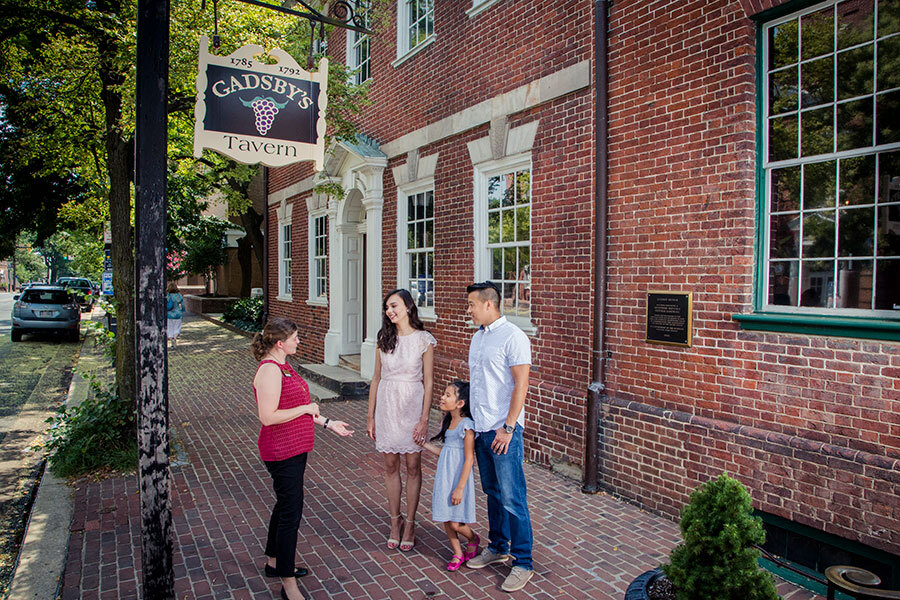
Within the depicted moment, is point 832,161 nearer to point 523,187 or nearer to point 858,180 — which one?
point 858,180

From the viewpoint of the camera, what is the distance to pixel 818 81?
4.25 m

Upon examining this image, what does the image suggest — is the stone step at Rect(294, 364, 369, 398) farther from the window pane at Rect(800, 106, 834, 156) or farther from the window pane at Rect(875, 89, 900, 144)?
the window pane at Rect(875, 89, 900, 144)

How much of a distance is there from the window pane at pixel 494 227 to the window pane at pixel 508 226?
0.12 meters

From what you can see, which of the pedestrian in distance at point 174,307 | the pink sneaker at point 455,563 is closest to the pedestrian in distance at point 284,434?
the pink sneaker at point 455,563

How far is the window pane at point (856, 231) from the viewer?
13.1 ft

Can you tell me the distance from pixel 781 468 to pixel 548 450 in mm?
2473

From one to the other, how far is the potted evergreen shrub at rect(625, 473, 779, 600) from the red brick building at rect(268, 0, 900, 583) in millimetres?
1605

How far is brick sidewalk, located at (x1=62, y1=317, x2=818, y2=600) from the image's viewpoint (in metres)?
3.93

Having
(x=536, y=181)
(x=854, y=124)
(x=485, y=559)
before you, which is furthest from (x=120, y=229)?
(x=854, y=124)

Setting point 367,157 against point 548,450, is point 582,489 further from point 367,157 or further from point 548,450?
point 367,157

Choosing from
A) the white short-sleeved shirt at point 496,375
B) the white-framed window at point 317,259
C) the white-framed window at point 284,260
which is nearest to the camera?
the white short-sleeved shirt at point 496,375

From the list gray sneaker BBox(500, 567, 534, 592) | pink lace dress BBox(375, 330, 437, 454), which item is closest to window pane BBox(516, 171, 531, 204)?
pink lace dress BBox(375, 330, 437, 454)

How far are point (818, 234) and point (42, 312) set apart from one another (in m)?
19.8

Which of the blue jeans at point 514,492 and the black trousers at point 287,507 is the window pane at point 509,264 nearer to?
the blue jeans at point 514,492
